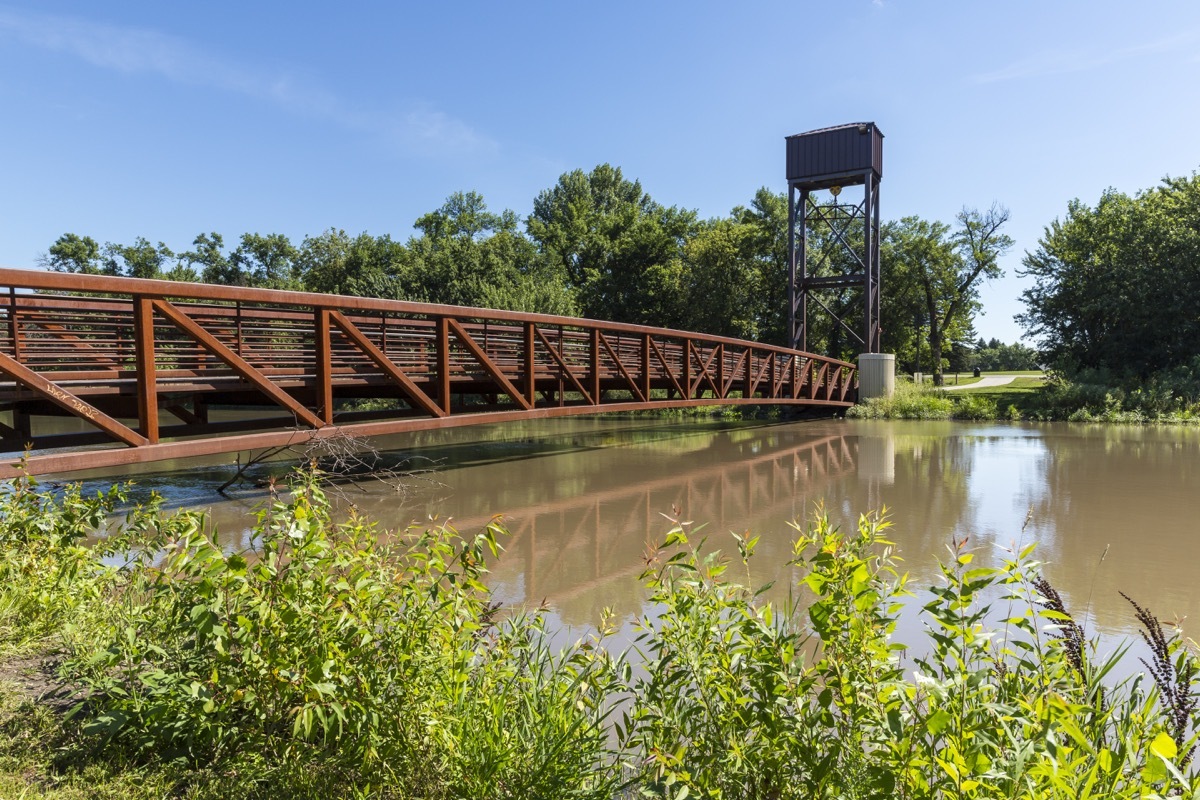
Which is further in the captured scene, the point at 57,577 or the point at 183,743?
the point at 57,577

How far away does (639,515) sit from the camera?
843 cm

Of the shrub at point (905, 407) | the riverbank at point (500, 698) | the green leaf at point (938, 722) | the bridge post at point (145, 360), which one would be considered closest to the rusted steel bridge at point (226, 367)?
the bridge post at point (145, 360)

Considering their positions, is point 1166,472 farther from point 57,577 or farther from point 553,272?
point 553,272

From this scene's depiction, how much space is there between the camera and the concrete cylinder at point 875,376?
1025 inches

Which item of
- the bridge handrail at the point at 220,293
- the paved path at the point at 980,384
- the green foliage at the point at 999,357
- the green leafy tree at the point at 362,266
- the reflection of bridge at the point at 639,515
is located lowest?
the reflection of bridge at the point at 639,515

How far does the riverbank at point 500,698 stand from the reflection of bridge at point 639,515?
1.88 meters

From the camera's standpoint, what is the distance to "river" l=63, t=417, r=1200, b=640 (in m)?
5.59

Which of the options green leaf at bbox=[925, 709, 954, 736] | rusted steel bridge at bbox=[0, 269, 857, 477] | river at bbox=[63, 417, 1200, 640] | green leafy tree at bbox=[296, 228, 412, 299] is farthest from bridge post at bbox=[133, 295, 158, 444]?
green leafy tree at bbox=[296, 228, 412, 299]

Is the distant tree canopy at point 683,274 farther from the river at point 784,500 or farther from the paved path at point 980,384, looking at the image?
the river at point 784,500

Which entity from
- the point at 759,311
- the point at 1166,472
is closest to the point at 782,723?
the point at 1166,472

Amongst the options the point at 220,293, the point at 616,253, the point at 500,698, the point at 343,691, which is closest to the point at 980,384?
the point at 616,253

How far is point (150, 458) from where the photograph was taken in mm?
7402

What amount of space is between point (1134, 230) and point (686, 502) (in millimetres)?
28533

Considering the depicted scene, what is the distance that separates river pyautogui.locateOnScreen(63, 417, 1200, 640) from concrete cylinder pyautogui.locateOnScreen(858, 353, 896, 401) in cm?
827
